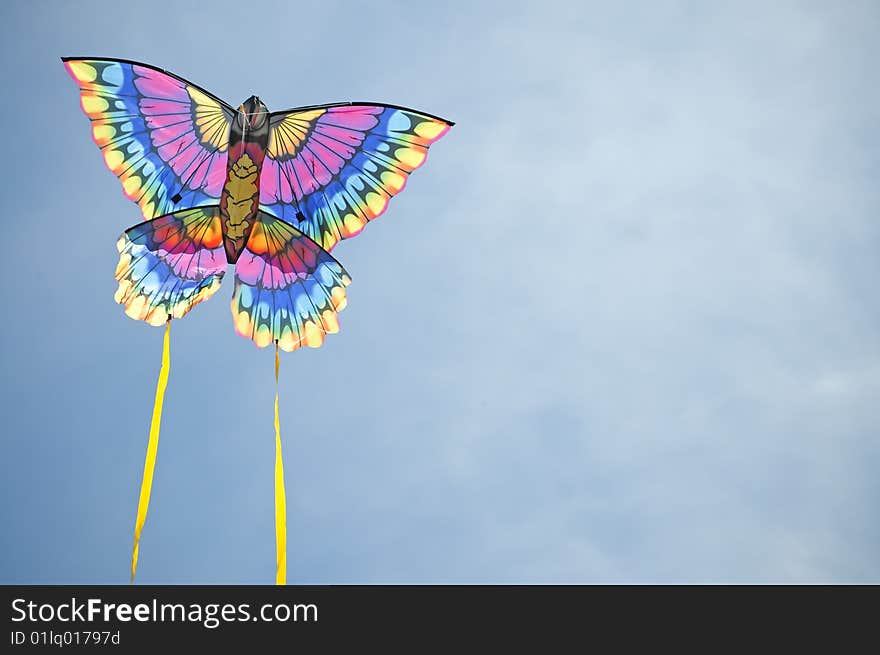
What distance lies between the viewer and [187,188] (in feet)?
24.0

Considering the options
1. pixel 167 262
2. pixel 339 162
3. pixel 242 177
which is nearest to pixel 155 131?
pixel 242 177

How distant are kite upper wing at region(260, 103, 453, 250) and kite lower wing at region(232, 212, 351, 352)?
0.16m

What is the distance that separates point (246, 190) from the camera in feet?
22.7

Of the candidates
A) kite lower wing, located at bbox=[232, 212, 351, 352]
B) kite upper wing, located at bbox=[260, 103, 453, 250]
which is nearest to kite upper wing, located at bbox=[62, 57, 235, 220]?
kite upper wing, located at bbox=[260, 103, 453, 250]

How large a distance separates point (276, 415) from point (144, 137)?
8.04 ft

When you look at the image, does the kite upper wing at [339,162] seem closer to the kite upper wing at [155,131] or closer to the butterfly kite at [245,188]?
the butterfly kite at [245,188]

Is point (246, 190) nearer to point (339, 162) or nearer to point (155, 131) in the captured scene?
point (339, 162)

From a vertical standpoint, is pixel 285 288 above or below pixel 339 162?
below

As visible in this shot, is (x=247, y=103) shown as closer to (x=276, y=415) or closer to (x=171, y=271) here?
(x=171, y=271)

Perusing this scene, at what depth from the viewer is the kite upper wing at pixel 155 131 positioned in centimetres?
688

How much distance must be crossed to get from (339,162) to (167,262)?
1582 millimetres
